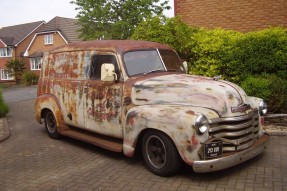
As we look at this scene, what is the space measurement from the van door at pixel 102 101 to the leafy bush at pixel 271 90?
137 inches

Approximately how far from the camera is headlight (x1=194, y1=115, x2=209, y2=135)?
468 centimetres

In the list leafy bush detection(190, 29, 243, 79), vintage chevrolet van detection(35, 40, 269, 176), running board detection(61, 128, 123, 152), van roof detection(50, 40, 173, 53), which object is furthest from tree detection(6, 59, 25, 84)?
van roof detection(50, 40, 173, 53)

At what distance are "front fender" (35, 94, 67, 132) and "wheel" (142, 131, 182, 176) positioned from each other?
2.81 m

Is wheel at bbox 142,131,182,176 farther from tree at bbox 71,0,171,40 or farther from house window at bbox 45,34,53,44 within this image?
house window at bbox 45,34,53,44

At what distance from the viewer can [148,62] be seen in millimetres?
6438

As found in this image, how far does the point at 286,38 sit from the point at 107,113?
16.2 feet

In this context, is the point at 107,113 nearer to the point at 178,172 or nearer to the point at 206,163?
the point at 178,172

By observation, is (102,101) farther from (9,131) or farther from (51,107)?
(9,131)

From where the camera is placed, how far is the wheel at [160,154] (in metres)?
5.02

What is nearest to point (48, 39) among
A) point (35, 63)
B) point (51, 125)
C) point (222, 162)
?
point (35, 63)

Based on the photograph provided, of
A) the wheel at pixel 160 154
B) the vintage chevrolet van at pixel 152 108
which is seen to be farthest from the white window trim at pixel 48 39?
the wheel at pixel 160 154

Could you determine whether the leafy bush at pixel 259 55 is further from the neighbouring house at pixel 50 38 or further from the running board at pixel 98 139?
the neighbouring house at pixel 50 38

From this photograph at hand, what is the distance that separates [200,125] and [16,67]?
44.7m

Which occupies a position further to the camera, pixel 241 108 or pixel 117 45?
pixel 117 45
